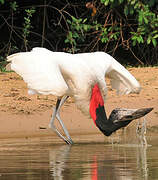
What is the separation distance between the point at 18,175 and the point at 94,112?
211cm

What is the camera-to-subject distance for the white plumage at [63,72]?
6.95m

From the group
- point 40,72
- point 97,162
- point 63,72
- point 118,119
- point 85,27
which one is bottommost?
point 97,162

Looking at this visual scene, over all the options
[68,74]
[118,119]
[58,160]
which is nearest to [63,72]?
[68,74]

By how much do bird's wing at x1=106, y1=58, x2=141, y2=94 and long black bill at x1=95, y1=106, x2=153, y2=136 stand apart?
88cm

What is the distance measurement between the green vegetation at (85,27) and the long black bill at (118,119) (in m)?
4.66

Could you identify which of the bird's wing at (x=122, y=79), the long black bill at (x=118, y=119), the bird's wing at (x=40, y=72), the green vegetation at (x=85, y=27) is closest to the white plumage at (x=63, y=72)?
the bird's wing at (x=40, y=72)

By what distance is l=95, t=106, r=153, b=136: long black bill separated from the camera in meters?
6.91

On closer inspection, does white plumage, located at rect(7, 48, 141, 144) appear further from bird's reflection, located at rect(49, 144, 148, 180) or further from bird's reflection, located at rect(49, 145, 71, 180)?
bird's reflection, located at rect(49, 145, 71, 180)

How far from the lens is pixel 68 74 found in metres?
7.41

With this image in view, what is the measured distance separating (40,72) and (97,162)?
1345mm

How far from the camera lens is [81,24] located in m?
12.5

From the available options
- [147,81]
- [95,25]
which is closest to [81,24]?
[95,25]

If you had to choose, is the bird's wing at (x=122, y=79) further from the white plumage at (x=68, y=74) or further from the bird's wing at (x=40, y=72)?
the bird's wing at (x=40, y=72)

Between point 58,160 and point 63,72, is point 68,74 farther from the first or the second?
point 58,160
